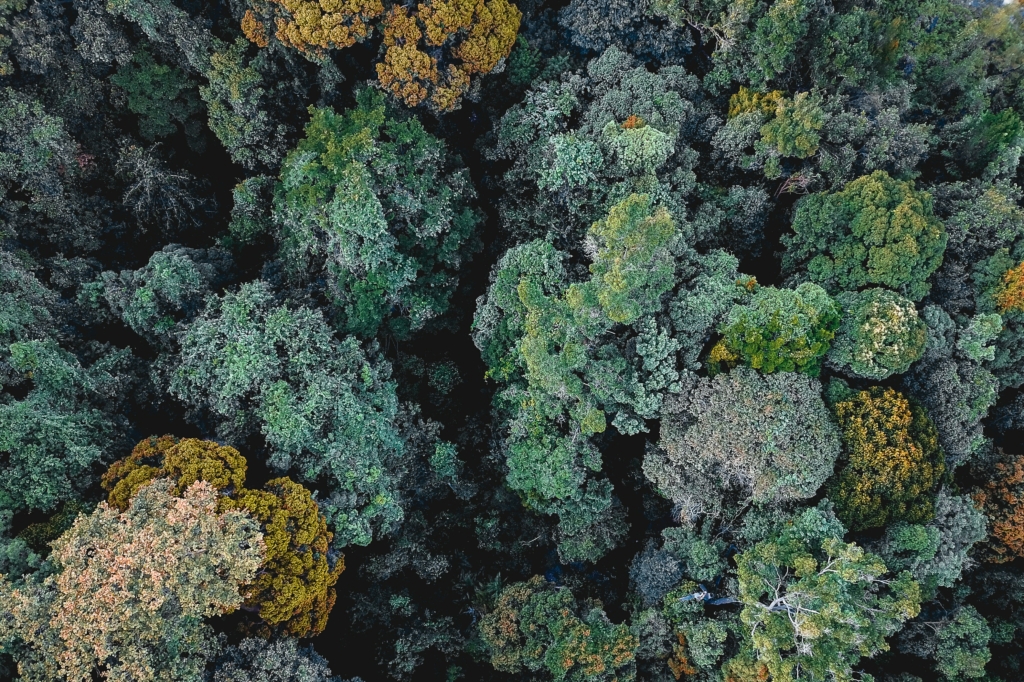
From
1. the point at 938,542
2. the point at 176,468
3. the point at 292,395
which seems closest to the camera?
the point at 176,468

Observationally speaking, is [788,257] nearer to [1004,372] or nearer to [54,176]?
[1004,372]

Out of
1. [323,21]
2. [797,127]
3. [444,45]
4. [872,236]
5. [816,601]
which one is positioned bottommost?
[816,601]

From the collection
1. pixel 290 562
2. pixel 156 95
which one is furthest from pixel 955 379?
pixel 156 95

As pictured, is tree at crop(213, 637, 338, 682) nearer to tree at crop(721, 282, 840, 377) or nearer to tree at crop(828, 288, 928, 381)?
tree at crop(721, 282, 840, 377)

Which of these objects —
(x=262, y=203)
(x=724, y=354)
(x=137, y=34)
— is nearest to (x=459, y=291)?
(x=262, y=203)

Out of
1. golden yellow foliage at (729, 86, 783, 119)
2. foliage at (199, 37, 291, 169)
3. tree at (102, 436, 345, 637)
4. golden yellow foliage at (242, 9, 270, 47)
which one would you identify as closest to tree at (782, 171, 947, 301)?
golden yellow foliage at (729, 86, 783, 119)

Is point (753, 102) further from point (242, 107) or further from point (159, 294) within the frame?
point (159, 294)

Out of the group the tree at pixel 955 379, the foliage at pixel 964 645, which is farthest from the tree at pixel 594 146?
the foliage at pixel 964 645
